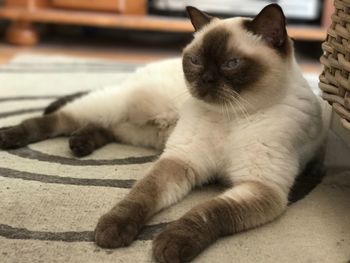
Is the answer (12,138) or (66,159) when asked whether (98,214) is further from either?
(12,138)

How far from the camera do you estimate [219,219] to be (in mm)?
981

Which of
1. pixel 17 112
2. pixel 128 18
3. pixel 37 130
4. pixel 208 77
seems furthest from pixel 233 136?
pixel 128 18

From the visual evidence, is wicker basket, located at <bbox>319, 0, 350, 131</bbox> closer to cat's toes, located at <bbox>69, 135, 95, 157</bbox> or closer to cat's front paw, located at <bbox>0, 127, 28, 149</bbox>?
cat's toes, located at <bbox>69, 135, 95, 157</bbox>

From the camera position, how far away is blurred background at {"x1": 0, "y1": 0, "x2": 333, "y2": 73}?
9.32 feet

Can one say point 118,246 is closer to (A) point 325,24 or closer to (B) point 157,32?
(A) point 325,24

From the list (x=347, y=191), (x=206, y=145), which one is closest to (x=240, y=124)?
(x=206, y=145)

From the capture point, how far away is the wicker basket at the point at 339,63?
1.04 m

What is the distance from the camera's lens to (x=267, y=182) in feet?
3.56

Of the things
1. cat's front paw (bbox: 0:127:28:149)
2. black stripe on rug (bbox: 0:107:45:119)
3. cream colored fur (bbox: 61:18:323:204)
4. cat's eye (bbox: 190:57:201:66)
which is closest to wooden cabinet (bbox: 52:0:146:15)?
black stripe on rug (bbox: 0:107:45:119)

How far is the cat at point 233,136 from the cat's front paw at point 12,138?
0.48 meters

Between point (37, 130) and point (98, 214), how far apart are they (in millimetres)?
518

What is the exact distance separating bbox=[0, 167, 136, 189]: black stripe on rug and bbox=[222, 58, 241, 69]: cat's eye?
0.38 meters

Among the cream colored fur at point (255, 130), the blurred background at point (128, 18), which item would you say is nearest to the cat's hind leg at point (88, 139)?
the cream colored fur at point (255, 130)

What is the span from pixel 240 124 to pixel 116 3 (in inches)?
78.1
